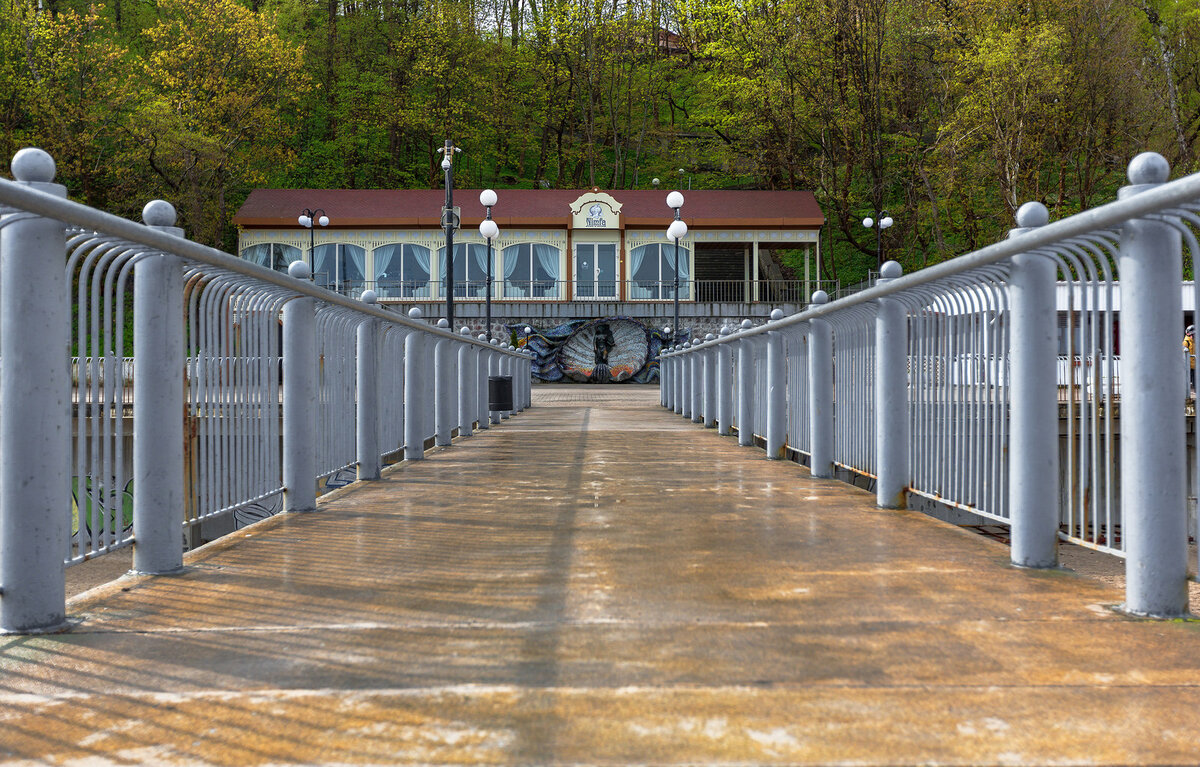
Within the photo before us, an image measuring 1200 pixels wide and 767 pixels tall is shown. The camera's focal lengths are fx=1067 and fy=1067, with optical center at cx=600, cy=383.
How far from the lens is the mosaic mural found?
42.6 metres

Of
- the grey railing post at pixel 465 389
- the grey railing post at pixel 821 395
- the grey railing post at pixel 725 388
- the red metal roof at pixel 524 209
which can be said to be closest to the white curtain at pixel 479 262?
the red metal roof at pixel 524 209

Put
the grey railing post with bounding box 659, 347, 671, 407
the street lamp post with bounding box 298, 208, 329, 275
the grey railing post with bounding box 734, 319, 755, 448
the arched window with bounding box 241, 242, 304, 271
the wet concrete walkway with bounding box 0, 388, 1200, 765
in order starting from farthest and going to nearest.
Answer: the arched window with bounding box 241, 242, 304, 271 → the street lamp post with bounding box 298, 208, 329, 275 → the grey railing post with bounding box 659, 347, 671, 407 → the grey railing post with bounding box 734, 319, 755, 448 → the wet concrete walkway with bounding box 0, 388, 1200, 765

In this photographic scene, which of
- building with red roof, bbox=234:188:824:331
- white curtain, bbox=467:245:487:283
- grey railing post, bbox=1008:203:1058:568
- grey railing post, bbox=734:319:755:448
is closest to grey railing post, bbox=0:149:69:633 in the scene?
grey railing post, bbox=1008:203:1058:568

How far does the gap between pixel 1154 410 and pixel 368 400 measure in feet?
19.0

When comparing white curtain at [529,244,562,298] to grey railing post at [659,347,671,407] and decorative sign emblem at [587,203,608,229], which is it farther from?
grey railing post at [659,347,671,407]

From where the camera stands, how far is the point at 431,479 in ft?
27.2

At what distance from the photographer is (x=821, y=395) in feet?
27.0

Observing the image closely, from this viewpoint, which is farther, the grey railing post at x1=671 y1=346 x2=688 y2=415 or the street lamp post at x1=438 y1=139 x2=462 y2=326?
the street lamp post at x1=438 y1=139 x2=462 y2=326

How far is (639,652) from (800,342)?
6672 millimetres

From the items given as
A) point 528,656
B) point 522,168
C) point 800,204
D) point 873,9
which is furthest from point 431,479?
point 522,168

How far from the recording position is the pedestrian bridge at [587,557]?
2.52 metres

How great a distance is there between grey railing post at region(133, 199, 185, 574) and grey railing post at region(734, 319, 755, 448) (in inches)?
321

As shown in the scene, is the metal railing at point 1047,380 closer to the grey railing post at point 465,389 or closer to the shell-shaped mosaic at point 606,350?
the grey railing post at point 465,389

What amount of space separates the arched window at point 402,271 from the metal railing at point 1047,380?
1519 inches
